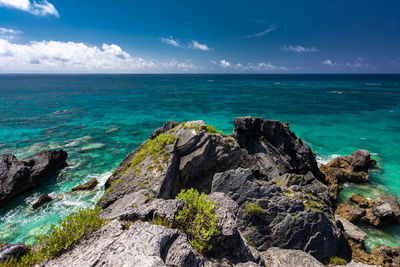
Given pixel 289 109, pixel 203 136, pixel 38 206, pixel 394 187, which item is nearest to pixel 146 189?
pixel 203 136

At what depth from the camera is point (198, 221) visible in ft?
23.2

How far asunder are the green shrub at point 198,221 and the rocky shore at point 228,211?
0.65 feet

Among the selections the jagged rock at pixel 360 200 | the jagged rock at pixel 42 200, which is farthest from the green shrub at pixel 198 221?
the jagged rock at pixel 42 200

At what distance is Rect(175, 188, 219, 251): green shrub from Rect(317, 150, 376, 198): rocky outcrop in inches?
918

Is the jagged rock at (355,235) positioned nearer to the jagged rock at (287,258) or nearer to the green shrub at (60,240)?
the jagged rock at (287,258)

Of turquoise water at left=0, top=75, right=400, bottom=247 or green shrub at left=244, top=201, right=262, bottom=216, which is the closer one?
green shrub at left=244, top=201, right=262, bottom=216

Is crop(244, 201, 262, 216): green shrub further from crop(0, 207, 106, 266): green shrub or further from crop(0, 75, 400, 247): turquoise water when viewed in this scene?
crop(0, 75, 400, 247): turquoise water

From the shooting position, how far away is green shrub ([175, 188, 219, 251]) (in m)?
6.70

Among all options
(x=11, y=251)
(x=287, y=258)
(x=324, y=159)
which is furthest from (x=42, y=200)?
(x=324, y=159)

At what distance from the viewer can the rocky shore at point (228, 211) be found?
6.02 meters

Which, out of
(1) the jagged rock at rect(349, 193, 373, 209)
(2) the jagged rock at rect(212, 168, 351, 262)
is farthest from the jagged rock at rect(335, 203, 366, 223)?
(2) the jagged rock at rect(212, 168, 351, 262)

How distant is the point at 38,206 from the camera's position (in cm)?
2159

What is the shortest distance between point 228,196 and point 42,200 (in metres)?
22.8

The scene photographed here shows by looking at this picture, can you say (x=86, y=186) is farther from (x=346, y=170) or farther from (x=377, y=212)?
(x=346, y=170)
